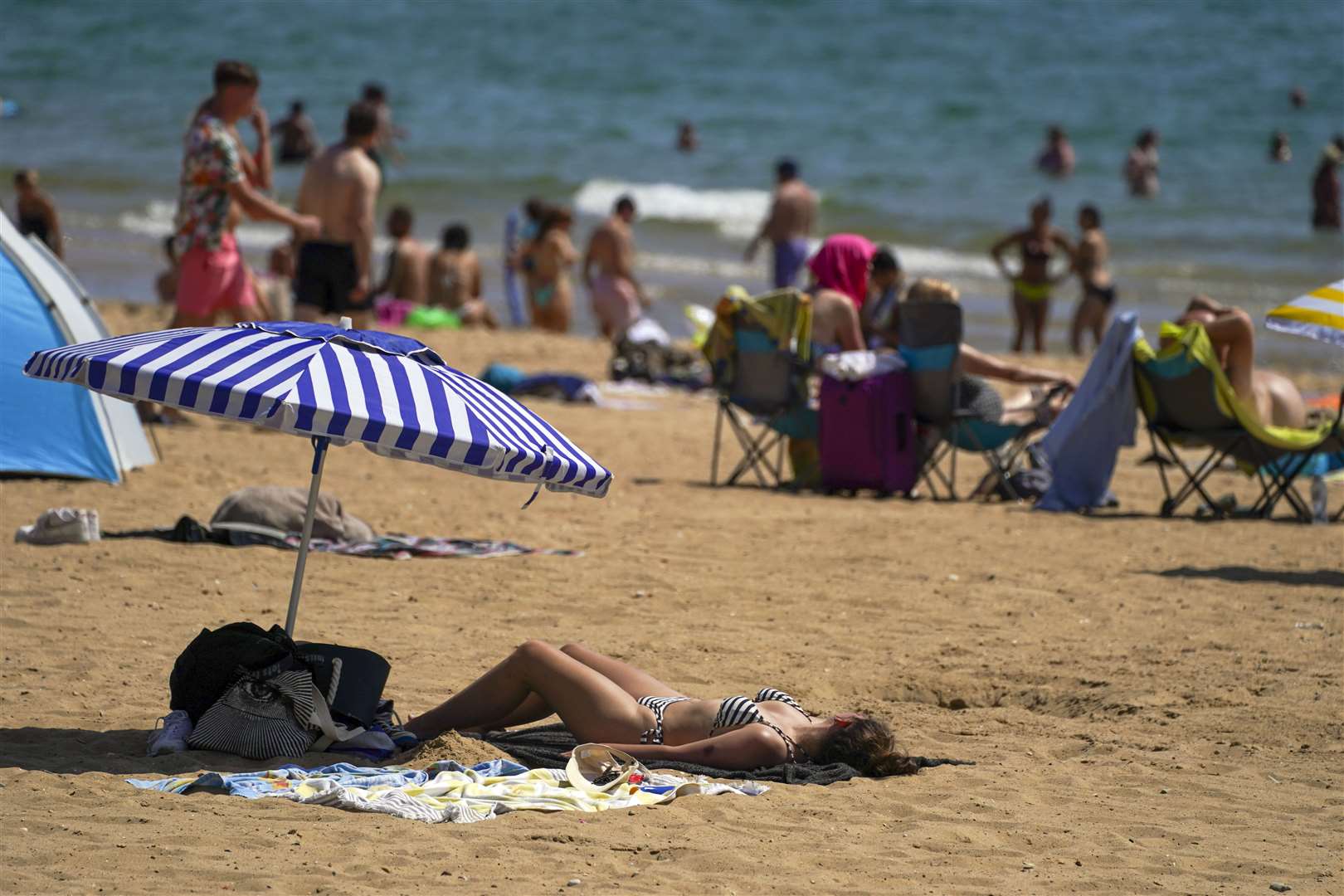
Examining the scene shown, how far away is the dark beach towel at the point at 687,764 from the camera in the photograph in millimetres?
4309

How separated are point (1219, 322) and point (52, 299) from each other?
214 inches

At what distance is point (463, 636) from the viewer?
5.65 metres

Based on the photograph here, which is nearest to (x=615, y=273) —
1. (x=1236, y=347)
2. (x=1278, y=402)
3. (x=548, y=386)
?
(x=548, y=386)

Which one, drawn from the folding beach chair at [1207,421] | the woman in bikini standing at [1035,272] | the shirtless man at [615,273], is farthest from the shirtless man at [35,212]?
the woman in bikini standing at [1035,272]

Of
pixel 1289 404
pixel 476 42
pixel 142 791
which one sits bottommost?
pixel 142 791

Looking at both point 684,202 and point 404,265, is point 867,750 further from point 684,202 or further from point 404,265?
point 684,202

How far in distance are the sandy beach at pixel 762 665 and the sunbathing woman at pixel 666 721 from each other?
0.44 feet

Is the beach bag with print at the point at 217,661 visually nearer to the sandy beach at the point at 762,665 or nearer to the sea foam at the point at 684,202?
the sandy beach at the point at 762,665

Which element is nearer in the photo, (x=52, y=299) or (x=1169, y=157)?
(x=52, y=299)

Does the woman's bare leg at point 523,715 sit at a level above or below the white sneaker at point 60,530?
below

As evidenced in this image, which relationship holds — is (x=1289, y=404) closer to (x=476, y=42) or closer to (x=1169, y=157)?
(x=1169, y=157)

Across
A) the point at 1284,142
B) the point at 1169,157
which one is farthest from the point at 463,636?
the point at 1169,157

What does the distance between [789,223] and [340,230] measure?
18.6ft

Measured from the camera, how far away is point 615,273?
546 inches
